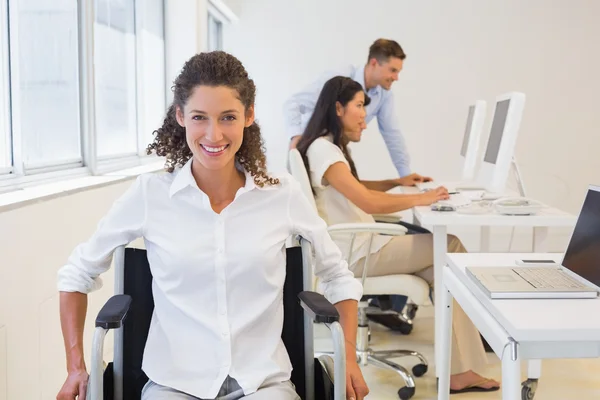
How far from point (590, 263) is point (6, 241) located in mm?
1455

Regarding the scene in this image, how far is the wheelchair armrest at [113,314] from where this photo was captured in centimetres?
140

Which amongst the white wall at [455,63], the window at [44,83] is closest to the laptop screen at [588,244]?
the window at [44,83]

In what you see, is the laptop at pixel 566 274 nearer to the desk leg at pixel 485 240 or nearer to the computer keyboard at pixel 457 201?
the computer keyboard at pixel 457 201

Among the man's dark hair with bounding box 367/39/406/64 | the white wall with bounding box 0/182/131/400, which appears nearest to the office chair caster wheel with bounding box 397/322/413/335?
the man's dark hair with bounding box 367/39/406/64

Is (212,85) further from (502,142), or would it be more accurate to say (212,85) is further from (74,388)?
(502,142)

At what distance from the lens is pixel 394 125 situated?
15.7 feet

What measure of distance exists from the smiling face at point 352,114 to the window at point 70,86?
106 centimetres

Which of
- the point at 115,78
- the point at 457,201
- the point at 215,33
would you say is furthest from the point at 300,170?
the point at 215,33

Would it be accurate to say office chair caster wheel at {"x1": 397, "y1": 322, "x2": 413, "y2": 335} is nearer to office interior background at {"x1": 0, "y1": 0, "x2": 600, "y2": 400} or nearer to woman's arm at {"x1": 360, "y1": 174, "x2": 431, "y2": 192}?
woman's arm at {"x1": 360, "y1": 174, "x2": 431, "y2": 192}

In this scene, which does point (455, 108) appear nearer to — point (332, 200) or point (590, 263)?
point (332, 200)

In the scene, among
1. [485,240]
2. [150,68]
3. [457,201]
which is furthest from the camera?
[150,68]

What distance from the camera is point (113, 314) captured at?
56.0 inches

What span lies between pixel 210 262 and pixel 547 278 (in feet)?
2.67

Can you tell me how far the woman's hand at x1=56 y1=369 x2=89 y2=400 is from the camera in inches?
55.2
